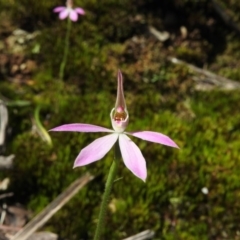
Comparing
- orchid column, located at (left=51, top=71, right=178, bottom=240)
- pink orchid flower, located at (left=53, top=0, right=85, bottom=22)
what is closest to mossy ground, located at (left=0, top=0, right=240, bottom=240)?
pink orchid flower, located at (left=53, top=0, right=85, bottom=22)

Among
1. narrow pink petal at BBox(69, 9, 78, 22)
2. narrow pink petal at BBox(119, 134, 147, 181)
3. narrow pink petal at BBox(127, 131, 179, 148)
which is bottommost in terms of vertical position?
narrow pink petal at BBox(119, 134, 147, 181)

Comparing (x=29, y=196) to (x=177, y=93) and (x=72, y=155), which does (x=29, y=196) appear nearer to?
(x=72, y=155)

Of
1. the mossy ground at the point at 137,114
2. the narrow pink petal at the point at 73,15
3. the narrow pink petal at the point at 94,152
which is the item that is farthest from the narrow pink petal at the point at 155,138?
the narrow pink petal at the point at 73,15

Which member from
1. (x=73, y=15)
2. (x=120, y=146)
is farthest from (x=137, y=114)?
(x=120, y=146)

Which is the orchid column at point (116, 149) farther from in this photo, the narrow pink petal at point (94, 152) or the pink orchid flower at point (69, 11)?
the pink orchid flower at point (69, 11)

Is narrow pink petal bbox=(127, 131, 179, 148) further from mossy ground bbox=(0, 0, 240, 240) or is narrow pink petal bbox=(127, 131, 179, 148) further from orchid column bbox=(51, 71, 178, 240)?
mossy ground bbox=(0, 0, 240, 240)

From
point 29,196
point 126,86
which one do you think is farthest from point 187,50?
point 29,196

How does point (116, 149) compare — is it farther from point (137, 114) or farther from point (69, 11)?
point (69, 11)
